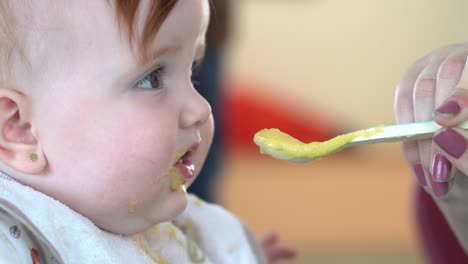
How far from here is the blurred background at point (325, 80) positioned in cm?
288

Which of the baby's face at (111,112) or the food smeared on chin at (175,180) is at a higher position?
the baby's face at (111,112)

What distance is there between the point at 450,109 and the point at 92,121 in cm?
37

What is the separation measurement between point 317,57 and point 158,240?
2.20 metres

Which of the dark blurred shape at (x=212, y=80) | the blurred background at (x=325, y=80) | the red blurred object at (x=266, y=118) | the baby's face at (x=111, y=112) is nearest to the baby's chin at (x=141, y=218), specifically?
the baby's face at (x=111, y=112)

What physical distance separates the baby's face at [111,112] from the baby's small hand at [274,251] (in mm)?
395

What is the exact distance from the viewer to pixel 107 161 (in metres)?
0.74

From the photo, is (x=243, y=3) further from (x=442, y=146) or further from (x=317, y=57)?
(x=442, y=146)

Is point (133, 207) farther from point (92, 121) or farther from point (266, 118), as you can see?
point (266, 118)

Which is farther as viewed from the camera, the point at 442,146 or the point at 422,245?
the point at 422,245

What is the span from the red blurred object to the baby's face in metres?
2.20

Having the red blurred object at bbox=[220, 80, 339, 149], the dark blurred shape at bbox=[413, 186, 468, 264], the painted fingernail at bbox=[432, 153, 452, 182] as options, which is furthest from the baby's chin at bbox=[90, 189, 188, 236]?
the red blurred object at bbox=[220, 80, 339, 149]

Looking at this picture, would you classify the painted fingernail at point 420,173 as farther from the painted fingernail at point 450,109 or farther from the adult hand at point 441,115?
the painted fingernail at point 450,109

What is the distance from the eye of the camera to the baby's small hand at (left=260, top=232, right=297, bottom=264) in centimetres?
115

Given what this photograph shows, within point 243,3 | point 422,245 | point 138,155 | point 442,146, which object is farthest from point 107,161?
point 243,3
